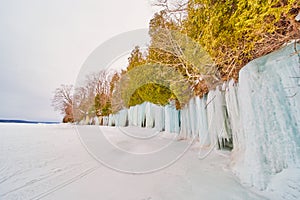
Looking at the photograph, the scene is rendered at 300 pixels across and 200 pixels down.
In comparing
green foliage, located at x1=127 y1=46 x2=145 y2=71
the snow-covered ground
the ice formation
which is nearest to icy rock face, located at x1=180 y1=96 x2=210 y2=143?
the snow-covered ground

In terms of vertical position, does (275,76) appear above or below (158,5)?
below

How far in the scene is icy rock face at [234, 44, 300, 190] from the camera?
1.41 metres

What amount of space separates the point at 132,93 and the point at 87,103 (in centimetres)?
793

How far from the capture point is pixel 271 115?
1571 mm

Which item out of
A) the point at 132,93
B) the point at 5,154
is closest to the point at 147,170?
the point at 5,154

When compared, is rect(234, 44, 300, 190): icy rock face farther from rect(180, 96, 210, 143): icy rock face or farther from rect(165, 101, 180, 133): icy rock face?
rect(165, 101, 180, 133): icy rock face

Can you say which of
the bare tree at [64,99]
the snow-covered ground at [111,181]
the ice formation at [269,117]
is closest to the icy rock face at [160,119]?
the snow-covered ground at [111,181]

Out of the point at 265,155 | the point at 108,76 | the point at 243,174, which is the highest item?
→ the point at 108,76

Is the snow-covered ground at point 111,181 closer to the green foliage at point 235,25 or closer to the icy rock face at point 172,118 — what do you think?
the green foliage at point 235,25

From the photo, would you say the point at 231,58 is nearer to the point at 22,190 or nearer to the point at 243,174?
the point at 243,174

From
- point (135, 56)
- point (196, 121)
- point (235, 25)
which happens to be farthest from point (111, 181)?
point (135, 56)

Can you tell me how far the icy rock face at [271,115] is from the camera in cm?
141

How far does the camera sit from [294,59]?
1.44 metres

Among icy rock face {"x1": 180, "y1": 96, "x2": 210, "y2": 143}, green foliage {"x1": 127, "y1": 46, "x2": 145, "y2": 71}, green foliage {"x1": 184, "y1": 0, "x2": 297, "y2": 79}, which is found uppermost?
green foliage {"x1": 127, "y1": 46, "x2": 145, "y2": 71}
